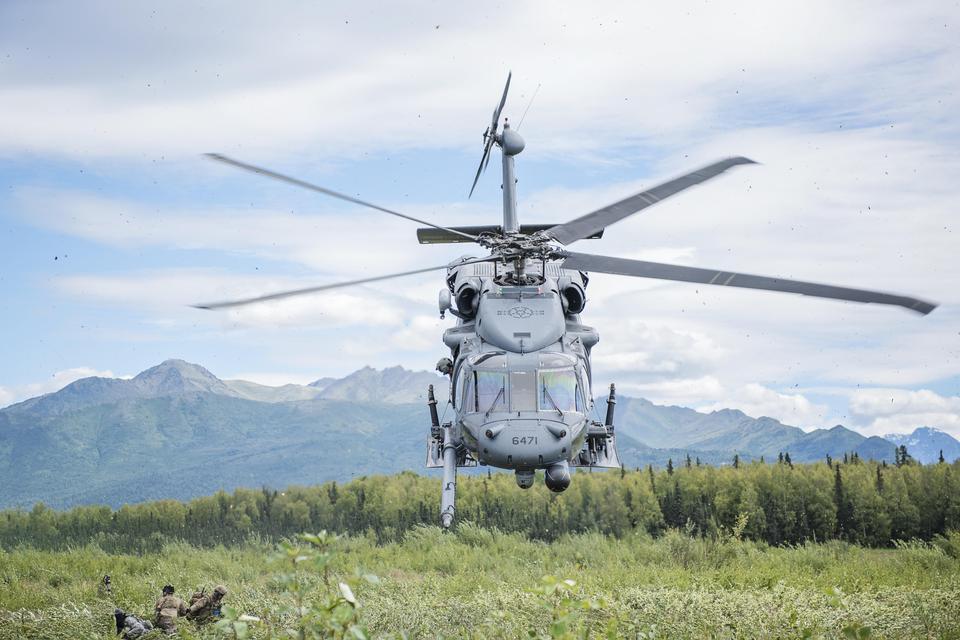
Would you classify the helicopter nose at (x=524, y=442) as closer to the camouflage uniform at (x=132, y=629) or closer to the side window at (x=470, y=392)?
the side window at (x=470, y=392)

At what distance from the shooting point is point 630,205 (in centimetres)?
1571

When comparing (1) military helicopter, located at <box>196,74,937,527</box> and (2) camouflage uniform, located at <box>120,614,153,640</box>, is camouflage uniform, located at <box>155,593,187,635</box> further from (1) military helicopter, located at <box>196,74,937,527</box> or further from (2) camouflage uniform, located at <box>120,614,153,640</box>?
(1) military helicopter, located at <box>196,74,937,527</box>

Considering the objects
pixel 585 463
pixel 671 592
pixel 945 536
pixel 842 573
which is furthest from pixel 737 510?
pixel 585 463

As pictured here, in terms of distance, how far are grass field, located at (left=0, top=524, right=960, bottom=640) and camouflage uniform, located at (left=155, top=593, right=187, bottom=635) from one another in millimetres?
447

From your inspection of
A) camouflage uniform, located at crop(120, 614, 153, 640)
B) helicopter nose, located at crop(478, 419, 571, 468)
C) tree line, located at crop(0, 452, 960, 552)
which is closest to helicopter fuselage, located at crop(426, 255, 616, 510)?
helicopter nose, located at crop(478, 419, 571, 468)

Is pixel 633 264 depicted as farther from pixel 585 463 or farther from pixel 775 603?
pixel 775 603

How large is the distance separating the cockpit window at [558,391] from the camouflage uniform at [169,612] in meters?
9.06

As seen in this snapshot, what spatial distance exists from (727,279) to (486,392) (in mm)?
4591

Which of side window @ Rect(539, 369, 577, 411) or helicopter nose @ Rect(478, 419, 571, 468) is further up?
side window @ Rect(539, 369, 577, 411)

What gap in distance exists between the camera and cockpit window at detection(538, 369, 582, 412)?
16.1 meters

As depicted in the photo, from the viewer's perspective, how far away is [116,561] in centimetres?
3319

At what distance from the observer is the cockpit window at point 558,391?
53.0ft

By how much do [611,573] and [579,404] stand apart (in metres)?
12.0

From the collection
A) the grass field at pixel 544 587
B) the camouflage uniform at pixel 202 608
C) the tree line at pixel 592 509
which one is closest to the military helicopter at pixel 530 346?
the grass field at pixel 544 587
